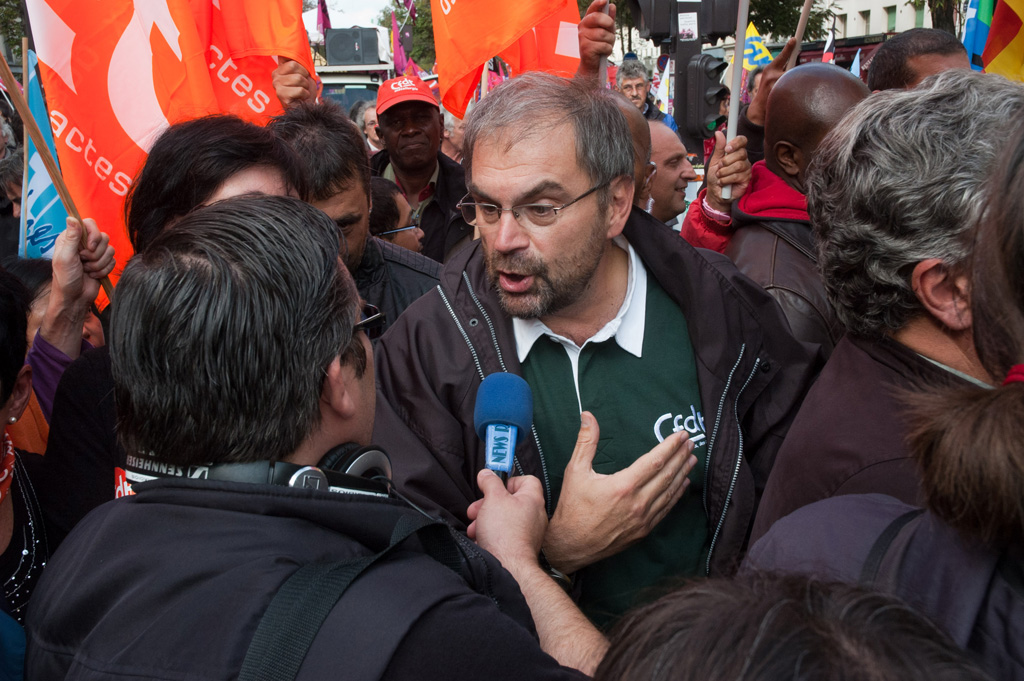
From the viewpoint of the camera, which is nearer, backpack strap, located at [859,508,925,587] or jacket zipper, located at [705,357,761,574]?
backpack strap, located at [859,508,925,587]

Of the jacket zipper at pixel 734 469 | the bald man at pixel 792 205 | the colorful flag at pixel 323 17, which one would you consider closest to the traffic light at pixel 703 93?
the bald man at pixel 792 205

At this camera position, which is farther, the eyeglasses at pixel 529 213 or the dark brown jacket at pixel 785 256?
the dark brown jacket at pixel 785 256

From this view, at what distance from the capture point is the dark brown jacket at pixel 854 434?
155 cm

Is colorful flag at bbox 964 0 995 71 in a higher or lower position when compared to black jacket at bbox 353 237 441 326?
higher

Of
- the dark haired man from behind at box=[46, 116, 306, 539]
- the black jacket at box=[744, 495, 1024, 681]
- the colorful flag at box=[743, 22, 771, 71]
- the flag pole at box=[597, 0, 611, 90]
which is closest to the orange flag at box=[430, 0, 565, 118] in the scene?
the flag pole at box=[597, 0, 611, 90]

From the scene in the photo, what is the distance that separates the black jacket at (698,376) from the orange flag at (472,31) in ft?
5.90

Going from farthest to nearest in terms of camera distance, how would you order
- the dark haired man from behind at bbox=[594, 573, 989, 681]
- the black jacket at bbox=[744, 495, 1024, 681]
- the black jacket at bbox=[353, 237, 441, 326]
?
the black jacket at bbox=[353, 237, 441, 326]
the black jacket at bbox=[744, 495, 1024, 681]
the dark haired man from behind at bbox=[594, 573, 989, 681]

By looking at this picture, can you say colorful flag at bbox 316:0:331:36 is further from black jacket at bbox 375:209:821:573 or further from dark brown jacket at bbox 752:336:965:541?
dark brown jacket at bbox 752:336:965:541

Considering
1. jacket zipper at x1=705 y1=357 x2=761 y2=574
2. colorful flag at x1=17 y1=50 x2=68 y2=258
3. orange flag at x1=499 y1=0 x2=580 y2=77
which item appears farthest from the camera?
orange flag at x1=499 y1=0 x2=580 y2=77

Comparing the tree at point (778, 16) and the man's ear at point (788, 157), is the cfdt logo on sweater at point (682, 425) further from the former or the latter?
the tree at point (778, 16)

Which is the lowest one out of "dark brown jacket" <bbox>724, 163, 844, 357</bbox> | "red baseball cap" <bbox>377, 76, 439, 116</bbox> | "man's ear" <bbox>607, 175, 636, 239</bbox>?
"dark brown jacket" <bbox>724, 163, 844, 357</bbox>

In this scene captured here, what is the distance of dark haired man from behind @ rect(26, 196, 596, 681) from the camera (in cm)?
113

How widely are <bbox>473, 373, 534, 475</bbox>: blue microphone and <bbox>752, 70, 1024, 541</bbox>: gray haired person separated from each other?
1.84 feet

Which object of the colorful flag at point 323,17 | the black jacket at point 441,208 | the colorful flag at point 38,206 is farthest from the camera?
the colorful flag at point 323,17
